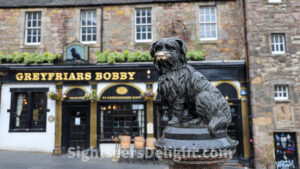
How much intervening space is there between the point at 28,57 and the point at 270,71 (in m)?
11.1

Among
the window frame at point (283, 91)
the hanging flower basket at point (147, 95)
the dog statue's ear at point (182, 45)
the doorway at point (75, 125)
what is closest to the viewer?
the dog statue's ear at point (182, 45)

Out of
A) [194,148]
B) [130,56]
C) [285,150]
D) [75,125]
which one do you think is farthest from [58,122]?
[285,150]

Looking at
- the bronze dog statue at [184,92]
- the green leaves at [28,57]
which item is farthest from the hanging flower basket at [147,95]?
the bronze dog statue at [184,92]

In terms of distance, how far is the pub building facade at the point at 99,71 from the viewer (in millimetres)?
8891

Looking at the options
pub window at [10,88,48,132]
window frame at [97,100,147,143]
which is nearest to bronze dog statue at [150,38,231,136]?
window frame at [97,100,147,143]

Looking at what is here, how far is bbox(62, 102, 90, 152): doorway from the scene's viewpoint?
30.1ft

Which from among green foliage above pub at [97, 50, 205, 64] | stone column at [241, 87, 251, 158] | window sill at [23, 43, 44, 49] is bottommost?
stone column at [241, 87, 251, 158]

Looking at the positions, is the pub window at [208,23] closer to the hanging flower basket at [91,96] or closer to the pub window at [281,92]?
the pub window at [281,92]

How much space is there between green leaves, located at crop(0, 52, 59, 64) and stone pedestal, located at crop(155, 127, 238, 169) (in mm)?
8688

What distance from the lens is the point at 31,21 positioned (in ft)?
33.5

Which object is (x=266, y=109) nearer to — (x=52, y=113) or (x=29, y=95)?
(x=52, y=113)

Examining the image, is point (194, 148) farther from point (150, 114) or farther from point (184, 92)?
point (150, 114)

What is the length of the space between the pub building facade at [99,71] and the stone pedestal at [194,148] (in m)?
6.42

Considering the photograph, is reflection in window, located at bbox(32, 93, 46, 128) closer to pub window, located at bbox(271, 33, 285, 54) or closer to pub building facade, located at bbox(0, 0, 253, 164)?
pub building facade, located at bbox(0, 0, 253, 164)
